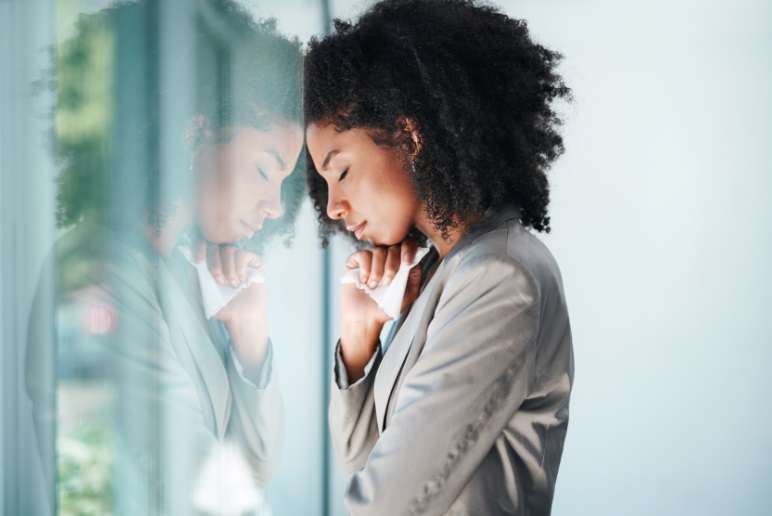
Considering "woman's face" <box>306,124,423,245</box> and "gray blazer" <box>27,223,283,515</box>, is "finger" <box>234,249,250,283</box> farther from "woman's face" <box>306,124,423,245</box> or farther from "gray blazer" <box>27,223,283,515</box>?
"woman's face" <box>306,124,423,245</box>

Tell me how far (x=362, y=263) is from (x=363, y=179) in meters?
0.21

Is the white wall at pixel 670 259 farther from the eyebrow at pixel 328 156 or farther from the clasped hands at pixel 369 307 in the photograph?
the eyebrow at pixel 328 156

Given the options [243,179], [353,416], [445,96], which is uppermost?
[445,96]

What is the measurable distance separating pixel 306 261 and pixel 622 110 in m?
1.32

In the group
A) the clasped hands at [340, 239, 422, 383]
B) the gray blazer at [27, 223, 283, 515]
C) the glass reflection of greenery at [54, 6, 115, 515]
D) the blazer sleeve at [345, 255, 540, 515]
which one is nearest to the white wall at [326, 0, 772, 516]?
the clasped hands at [340, 239, 422, 383]

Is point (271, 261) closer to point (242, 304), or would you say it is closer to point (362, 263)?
point (242, 304)

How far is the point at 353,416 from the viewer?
1.38 metres

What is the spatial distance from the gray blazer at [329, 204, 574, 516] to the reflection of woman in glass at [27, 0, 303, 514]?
0.66 feet

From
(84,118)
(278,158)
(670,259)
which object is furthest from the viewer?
(670,259)

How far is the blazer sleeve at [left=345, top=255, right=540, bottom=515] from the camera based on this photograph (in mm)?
1003

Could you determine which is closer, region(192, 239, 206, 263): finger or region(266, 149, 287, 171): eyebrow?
region(192, 239, 206, 263): finger

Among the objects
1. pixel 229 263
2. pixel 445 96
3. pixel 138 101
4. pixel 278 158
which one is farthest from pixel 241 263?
pixel 445 96

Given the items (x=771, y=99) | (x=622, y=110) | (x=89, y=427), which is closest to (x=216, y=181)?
(x=89, y=427)

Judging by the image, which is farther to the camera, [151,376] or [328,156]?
[328,156]
